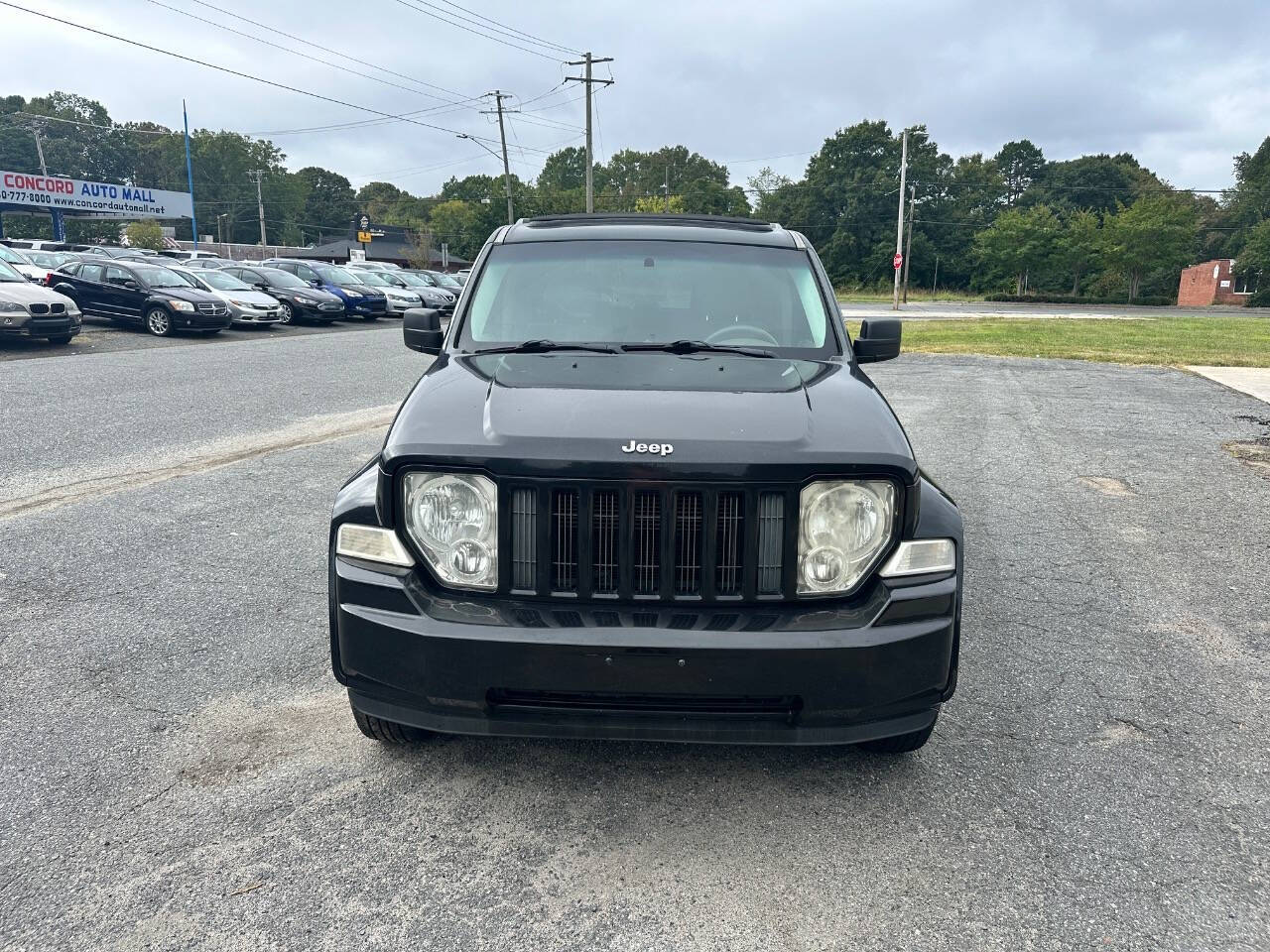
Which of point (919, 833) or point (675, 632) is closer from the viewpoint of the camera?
point (675, 632)

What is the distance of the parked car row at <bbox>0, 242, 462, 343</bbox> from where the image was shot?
1654 cm

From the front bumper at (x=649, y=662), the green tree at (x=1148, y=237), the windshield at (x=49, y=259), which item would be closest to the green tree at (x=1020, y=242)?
the green tree at (x=1148, y=237)

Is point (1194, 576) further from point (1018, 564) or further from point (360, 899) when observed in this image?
point (360, 899)

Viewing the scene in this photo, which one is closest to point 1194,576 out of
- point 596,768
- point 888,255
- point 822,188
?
point 596,768

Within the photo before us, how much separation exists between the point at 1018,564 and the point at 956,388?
349 inches

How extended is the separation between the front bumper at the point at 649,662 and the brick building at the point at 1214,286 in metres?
88.0

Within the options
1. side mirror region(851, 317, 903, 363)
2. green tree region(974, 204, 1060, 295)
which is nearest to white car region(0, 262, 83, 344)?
side mirror region(851, 317, 903, 363)

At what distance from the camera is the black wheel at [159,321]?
754 inches

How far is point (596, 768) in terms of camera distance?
10.0 feet

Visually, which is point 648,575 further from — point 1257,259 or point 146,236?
point 1257,259

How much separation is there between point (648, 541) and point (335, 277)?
27.5 m

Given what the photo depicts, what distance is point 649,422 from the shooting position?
106 inches

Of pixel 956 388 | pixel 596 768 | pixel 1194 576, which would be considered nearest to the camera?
pixel 596 768

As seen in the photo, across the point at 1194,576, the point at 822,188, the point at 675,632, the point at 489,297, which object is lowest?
the point at 1194,576
